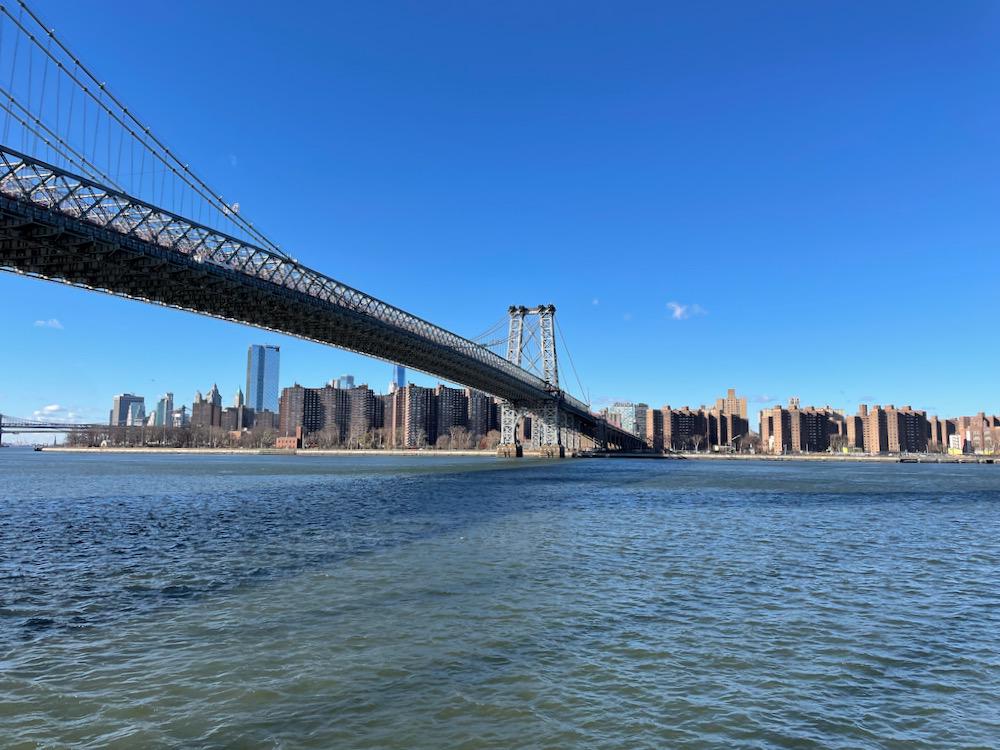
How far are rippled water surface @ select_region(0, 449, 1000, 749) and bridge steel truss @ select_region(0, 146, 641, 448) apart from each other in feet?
46.9

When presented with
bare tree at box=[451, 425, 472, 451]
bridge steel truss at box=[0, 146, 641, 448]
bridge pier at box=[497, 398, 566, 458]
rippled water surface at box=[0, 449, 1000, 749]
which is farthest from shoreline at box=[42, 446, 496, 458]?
rippled water surface at box=[0, 449, 1000, 749]

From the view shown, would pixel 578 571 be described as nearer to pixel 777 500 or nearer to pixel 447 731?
pixel 447 731

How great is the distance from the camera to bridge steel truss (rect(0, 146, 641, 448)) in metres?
27.1

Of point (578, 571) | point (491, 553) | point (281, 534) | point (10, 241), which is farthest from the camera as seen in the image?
point (10, 241)

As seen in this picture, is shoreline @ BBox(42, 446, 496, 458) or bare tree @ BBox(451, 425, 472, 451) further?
bare tree @ BBox(451, 425, 472, 451)

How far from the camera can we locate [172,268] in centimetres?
3550

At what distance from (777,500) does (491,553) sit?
2573cm

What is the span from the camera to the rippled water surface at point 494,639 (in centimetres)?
658

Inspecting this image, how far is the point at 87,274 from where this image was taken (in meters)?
34.2

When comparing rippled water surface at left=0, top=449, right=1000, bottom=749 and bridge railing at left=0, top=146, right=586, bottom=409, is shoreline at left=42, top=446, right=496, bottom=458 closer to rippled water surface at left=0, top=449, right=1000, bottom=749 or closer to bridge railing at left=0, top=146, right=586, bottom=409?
bridge railing at left=0, top=146, right=586, bottom=409

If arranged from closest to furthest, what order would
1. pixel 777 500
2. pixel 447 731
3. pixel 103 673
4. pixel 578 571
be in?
1. pixel 447 731
2. pixel 103 673
3. pixel 578 571
4. pixel 777 500

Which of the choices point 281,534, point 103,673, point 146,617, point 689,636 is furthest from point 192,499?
point 689,636

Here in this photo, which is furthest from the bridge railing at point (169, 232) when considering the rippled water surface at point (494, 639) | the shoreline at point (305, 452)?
the shoreline at point (305, 452)

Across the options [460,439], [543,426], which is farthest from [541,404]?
[460,439]
